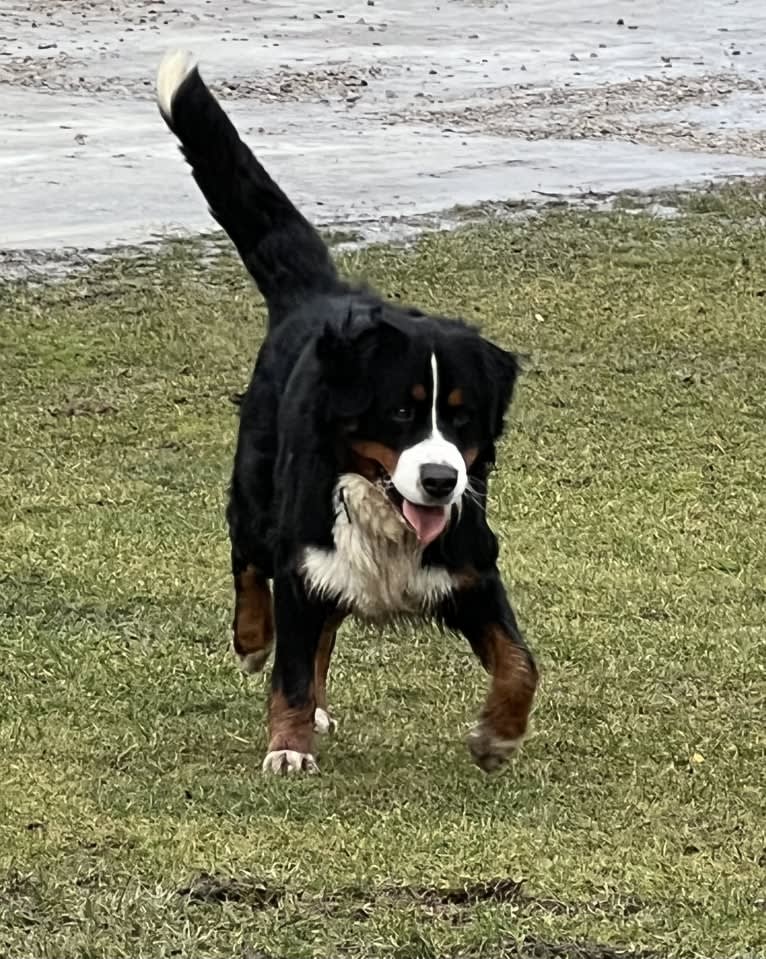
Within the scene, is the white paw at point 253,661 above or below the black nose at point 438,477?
below

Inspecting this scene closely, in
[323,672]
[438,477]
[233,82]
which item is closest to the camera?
[438,477]

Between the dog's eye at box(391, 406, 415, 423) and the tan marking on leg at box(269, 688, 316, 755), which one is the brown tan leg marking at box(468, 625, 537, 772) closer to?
the tan marking on leg at box(269, 688, 316, 755)

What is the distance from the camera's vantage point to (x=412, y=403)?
4848 mm

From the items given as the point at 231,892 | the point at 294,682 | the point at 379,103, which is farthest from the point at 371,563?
the point at 379,103

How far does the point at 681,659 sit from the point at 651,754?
34.1 inches

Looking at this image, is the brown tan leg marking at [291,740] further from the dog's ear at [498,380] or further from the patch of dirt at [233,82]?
the patch of dirt at [233,82]

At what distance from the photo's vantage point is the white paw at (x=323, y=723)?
5477mm

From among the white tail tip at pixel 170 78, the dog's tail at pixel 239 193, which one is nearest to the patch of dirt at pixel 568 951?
the dog's tail at pixel 239 193

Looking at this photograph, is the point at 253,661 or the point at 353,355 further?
the point at 253,661

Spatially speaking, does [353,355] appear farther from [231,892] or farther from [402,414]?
[231,892]

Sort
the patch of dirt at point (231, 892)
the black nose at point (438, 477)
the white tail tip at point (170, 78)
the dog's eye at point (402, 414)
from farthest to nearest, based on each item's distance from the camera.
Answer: the white tail tip at point (170, 78) < the dog's eye at point (402, 414) < the black nose at point (438, 477) < the patch of dirt at point (231, 892)

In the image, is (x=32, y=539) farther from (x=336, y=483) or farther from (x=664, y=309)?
(x=664, y=309)

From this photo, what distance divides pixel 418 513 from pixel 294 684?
1.87 ft

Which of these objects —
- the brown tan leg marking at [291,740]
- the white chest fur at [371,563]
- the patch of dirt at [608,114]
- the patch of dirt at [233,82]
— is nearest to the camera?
the white chest fur at [371,563]
